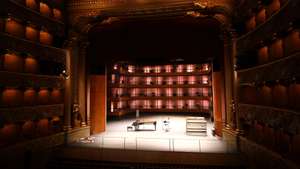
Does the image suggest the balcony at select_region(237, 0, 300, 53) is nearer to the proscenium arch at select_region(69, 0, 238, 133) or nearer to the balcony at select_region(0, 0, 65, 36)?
the proscenium arch at select_region(69, 0, 238, 133)

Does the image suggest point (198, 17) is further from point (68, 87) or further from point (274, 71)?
point (68, 87)

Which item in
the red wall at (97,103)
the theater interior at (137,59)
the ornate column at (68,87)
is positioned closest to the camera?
the theater interior at (137,59)

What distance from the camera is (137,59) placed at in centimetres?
1544

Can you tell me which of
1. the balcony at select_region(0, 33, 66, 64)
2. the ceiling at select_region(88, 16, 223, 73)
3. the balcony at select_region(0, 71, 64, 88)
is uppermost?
the ceiling at select_region(88, 16, 223, 73)

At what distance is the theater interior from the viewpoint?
29.2 feet

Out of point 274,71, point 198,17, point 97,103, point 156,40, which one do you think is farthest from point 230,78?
point 97,103

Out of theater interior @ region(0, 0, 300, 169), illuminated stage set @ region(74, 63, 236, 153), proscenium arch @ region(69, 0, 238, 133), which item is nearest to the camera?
theater interior @ region(0, 0, 300, 169)

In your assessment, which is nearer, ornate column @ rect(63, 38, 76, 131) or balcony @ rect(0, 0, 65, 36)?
balcony @ rect(0, 0, 65, 36)

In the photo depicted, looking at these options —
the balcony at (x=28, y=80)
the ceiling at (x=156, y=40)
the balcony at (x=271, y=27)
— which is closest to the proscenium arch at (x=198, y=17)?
the ceiling at (x=156, y=40)

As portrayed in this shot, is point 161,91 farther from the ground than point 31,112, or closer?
farther from the ground

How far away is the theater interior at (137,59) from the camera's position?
29.2 feet

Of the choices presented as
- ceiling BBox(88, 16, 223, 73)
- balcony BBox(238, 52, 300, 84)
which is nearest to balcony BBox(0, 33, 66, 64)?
ceiling BBox(88, 16, 223, 73)

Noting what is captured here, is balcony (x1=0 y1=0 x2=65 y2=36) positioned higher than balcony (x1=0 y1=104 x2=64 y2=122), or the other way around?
balcony (x1=0 y1=0 x2=65 y2=36)

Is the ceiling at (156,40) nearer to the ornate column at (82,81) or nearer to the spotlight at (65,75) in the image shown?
the ornate column at (82,81)
